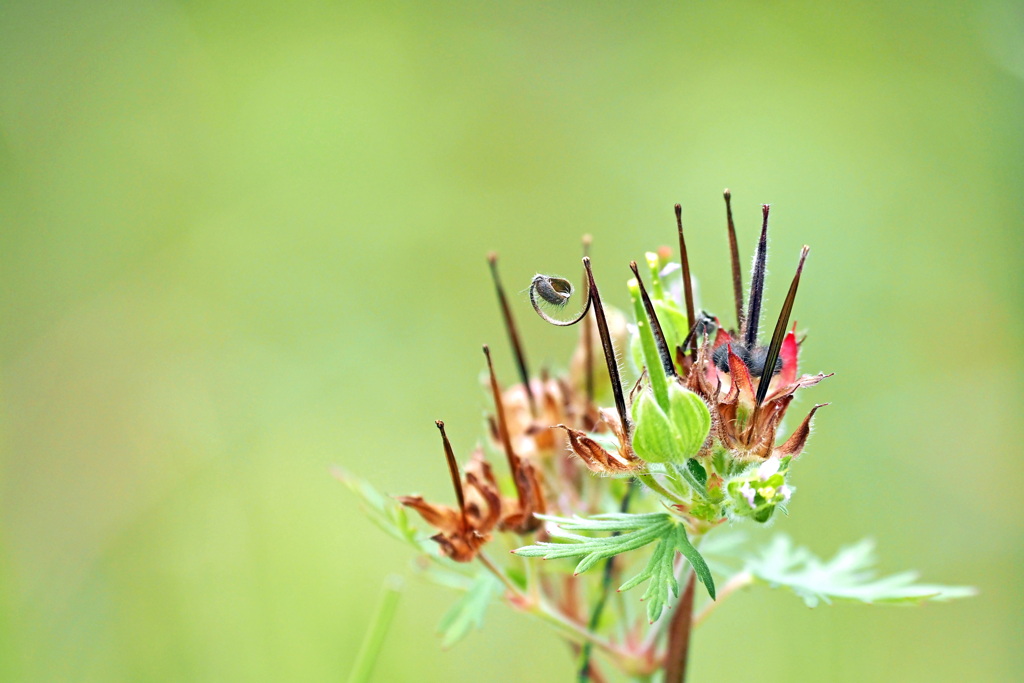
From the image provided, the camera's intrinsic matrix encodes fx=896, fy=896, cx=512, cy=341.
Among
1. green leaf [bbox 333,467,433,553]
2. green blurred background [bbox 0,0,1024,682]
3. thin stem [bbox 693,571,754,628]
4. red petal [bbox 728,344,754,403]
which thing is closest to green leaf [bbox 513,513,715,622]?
red petal [bbox 728,344,754,403]

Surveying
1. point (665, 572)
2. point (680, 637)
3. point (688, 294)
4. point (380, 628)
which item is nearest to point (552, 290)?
point (688, 294)

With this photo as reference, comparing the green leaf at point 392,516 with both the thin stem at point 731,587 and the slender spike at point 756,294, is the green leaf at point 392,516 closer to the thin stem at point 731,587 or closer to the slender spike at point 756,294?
the thin stem at point 731,587

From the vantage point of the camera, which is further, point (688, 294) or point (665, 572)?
point (688, 294)

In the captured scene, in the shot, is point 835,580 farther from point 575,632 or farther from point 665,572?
point 665,572

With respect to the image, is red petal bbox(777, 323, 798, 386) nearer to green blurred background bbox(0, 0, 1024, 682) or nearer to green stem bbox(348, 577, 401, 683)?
green stem bbox(348, 577, 401, 683)

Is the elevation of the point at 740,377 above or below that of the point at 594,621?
above

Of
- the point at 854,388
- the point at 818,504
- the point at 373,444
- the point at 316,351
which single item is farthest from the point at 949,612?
the point at 316,351

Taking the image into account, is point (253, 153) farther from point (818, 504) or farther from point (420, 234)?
point (818, 504)
